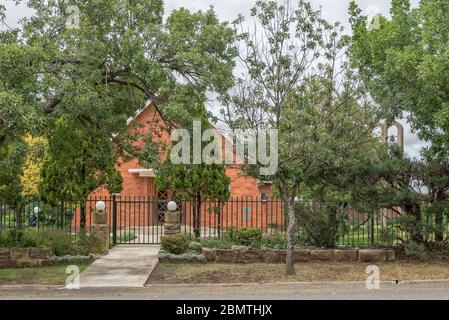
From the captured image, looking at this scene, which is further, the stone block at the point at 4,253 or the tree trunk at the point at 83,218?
the tree trunk at the point at 83,218

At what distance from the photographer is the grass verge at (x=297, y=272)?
42.7ft

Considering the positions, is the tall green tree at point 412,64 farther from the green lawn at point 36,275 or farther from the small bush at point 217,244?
the green lawn at point 36,275

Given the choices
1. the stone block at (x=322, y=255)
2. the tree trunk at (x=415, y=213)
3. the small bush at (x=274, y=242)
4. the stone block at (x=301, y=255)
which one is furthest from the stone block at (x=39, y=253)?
the tree trunk at (x=415, y=213)

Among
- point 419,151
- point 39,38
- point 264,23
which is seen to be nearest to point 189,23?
point 264,23

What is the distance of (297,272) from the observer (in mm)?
13883

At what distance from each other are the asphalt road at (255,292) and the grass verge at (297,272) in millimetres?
610

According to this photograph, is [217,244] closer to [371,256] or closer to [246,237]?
[246,237]

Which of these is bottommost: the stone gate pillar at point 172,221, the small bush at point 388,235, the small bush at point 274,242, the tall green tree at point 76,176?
the small bush at point 274,242

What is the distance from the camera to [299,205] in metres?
16.5

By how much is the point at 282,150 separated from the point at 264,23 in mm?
3082

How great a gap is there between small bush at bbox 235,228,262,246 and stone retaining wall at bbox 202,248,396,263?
0.59m

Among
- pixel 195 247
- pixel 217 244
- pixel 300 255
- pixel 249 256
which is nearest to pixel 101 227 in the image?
pixel 195 247

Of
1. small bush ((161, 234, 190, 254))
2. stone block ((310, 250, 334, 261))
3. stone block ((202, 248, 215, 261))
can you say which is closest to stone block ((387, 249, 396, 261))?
stone block ((310, 250, 334, 261))

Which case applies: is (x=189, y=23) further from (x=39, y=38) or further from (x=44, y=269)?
(x=44, y=269)
